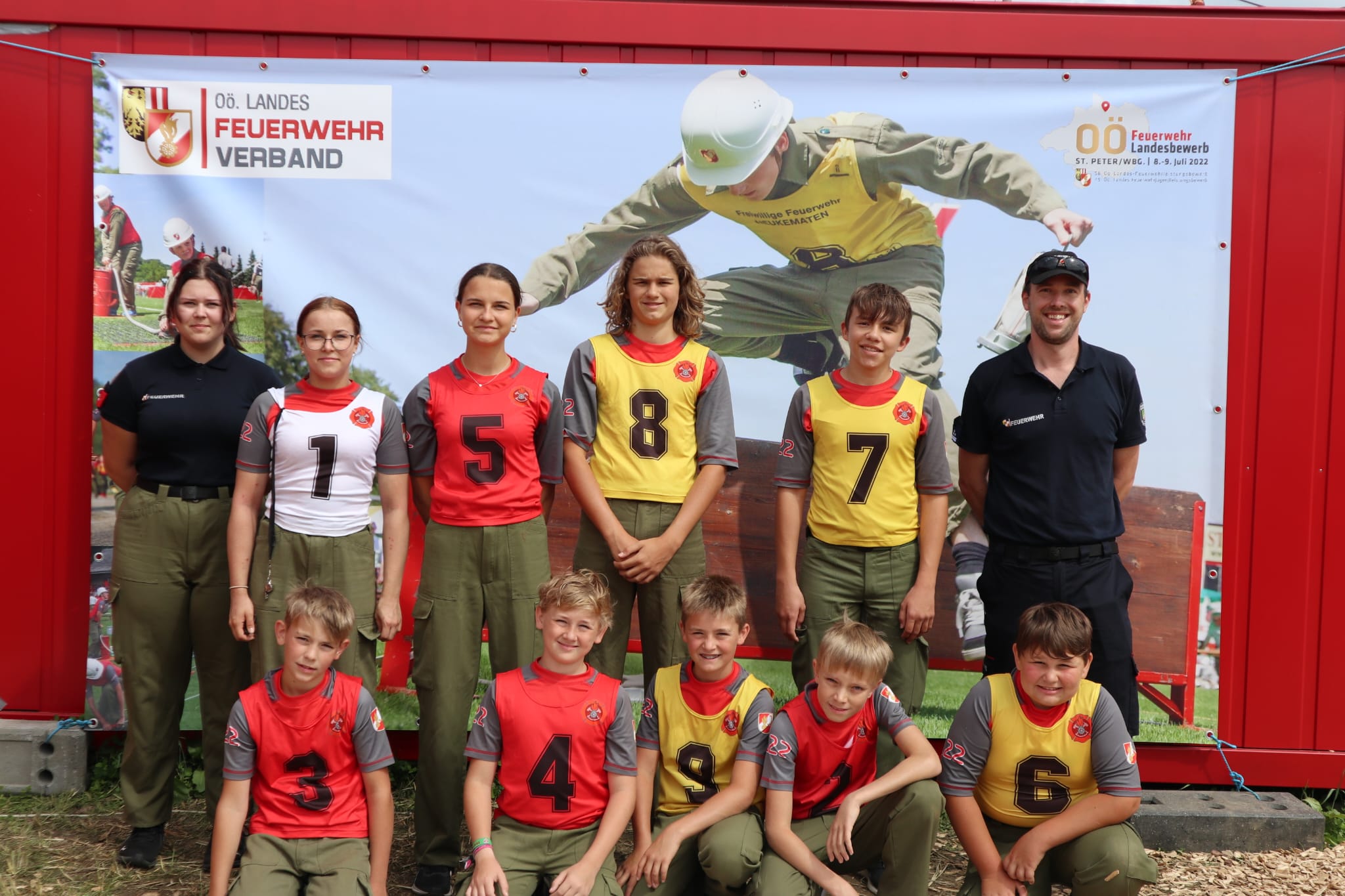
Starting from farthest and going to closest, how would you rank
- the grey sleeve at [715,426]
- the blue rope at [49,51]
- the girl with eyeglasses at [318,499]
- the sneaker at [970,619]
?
the sneaker at [970,619], the blue rope at [49,51], the grey sleeve at [715,426], the girl with eyeglasses at [318,499]

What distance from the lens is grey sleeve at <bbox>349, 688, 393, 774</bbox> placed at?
9.60 ft

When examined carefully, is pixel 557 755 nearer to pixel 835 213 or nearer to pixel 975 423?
pixel 975 423

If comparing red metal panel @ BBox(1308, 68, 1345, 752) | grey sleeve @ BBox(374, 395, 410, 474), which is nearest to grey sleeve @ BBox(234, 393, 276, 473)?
grey sleeve @ BBox(374, 395, 410, 474)

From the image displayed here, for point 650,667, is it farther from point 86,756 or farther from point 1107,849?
point 86,756

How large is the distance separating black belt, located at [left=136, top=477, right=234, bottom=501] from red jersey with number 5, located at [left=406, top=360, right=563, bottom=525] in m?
0.66

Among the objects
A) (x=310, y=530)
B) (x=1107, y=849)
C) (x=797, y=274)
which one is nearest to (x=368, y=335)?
(x=310, y=530)

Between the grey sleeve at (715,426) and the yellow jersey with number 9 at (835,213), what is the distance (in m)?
0.88

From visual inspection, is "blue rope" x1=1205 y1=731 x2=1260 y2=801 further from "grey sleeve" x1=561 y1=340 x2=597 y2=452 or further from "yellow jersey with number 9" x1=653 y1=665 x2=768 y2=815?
"grey sleeve" x1=561 y1=340 x2=597 y2=452

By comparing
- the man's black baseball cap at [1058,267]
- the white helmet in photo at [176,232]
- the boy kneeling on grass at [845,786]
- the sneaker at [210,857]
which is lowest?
the sneaker at [210,857]

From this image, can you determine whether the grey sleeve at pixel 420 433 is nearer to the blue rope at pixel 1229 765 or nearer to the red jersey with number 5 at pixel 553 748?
the red jersey with number 5 at pixel 553 748

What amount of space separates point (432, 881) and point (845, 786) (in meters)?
1.36

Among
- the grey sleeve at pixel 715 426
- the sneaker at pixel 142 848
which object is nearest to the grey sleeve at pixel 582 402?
the grey sleeve at pixel 715 426

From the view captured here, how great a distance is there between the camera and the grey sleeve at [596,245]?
401 cm

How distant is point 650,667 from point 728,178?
1905mm
